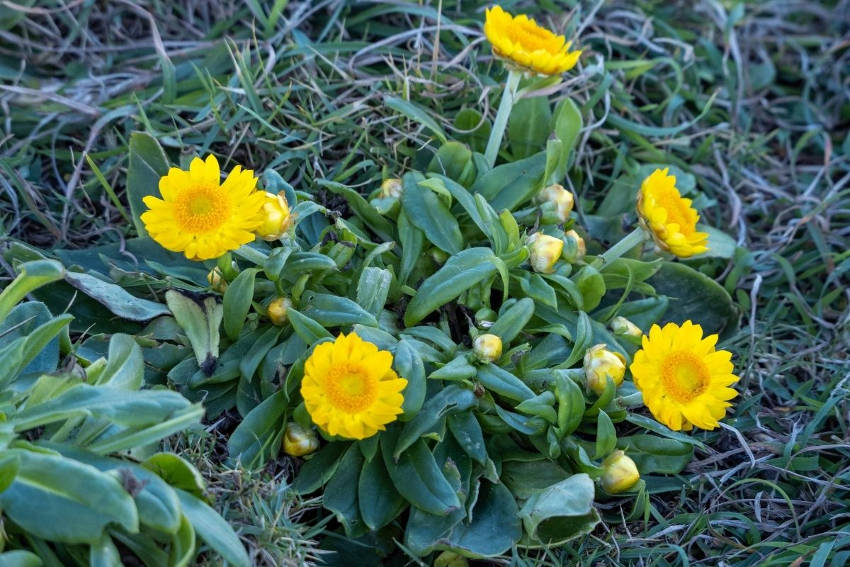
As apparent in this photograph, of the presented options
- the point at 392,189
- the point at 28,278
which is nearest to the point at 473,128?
the point at 392,189

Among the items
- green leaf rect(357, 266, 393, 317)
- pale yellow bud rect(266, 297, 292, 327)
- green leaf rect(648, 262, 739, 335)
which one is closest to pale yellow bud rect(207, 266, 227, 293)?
pale yellow bud rect(266, 297, 292, 327)

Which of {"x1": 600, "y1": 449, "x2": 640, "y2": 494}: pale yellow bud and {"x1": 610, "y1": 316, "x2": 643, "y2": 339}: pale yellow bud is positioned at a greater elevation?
{"x1": 610, "y1": 316, "x2": 643, "y2": 339}: pale yellow bud

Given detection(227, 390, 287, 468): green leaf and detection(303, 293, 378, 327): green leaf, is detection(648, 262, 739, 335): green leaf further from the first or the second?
detection(227, 390, 287, 468): green leaf

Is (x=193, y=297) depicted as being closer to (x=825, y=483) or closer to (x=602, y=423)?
(x=602, y=423)

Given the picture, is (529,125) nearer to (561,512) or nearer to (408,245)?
(408,245)

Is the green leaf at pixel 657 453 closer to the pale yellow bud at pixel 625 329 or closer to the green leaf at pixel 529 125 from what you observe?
the pale yellow bud at pixel 625 329

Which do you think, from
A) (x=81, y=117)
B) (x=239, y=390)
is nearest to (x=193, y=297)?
(x=239, y=390)
